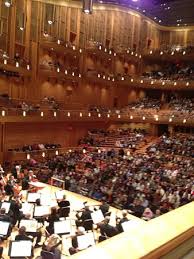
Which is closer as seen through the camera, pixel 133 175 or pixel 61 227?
pixel 61 227

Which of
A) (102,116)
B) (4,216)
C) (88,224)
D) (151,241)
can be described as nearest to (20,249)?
(4,216)

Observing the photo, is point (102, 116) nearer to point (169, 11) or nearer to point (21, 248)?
point (169, 11)

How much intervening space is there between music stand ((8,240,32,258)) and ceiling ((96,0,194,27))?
27599 mm

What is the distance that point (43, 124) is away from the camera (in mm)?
23078

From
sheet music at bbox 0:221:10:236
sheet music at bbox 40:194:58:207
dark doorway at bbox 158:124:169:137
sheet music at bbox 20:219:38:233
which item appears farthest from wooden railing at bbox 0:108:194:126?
sheet music at bbox 0:221:10:236

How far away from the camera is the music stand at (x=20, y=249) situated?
20.8ft

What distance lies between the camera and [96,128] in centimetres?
2714

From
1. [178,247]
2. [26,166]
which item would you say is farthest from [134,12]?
[178,247]

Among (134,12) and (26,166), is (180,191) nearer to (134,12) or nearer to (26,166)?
(26,166)

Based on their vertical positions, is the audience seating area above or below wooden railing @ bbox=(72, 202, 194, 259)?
below

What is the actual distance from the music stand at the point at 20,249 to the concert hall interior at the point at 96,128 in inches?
0.7

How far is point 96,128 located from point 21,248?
68.6 feet

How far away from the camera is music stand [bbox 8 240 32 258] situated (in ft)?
20.8

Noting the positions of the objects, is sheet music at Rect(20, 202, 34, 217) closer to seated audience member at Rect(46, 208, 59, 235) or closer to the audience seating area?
seated audience member at Rect(46, 208, 59, 235)
